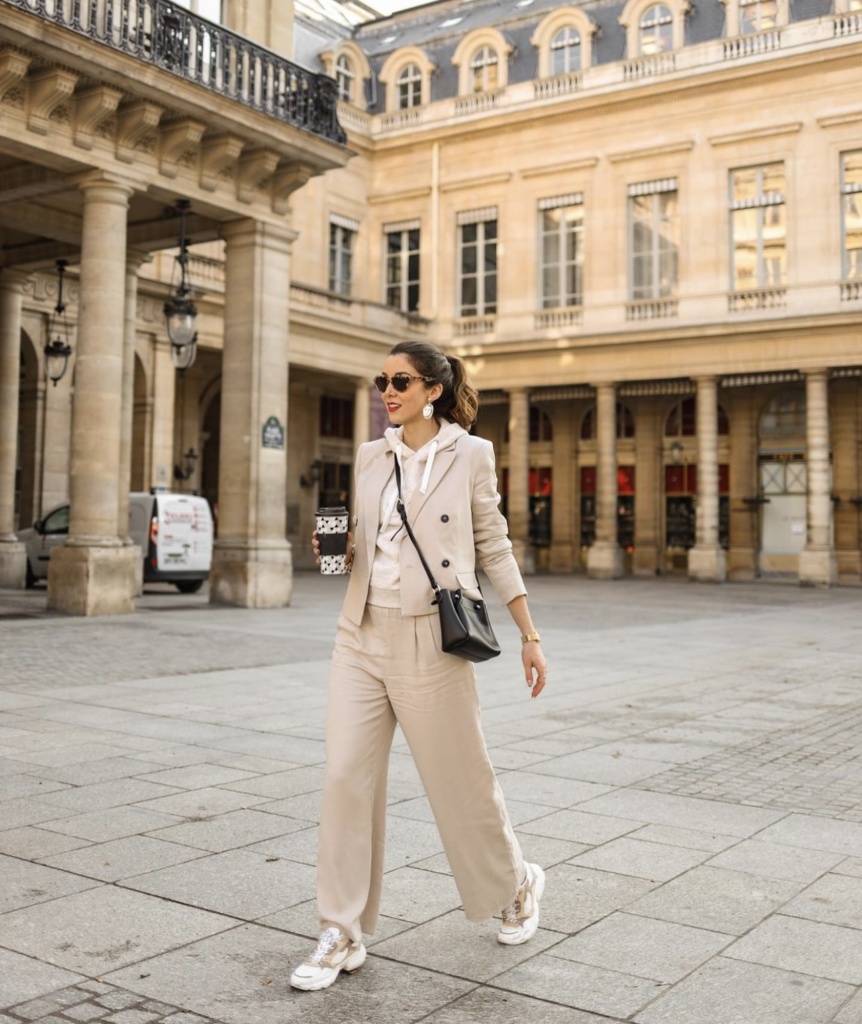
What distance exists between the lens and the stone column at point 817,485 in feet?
102

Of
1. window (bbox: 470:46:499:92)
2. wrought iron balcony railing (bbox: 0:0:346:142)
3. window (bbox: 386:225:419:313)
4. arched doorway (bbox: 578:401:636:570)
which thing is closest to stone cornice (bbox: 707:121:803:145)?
window (bbox: 470:46:499:92)

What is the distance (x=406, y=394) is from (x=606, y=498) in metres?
30.6

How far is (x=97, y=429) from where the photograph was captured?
621 inches

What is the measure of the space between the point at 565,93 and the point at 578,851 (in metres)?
32.7

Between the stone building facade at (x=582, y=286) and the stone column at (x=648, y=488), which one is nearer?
the stone building facade at (x=582, y=286)

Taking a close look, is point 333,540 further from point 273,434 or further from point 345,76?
point 345,76

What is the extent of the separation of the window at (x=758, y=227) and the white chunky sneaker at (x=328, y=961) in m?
30.6

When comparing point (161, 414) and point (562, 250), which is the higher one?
point (562, 250)

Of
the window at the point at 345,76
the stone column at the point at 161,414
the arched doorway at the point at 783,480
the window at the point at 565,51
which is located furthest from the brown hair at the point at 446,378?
the window at the point at 345,76

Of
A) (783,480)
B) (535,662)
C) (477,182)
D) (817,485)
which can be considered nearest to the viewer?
(535,662)

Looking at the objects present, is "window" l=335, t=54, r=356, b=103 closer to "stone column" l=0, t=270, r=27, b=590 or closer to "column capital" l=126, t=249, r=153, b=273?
"stone column" l=0, t=270, r=27, b=590

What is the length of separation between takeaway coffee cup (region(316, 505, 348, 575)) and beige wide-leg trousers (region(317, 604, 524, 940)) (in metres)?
0.20

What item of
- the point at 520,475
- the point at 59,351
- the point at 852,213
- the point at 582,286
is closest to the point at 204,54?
the point at 59,351

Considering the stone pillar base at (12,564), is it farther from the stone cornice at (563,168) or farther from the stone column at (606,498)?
the stone cornice at (563,168)
